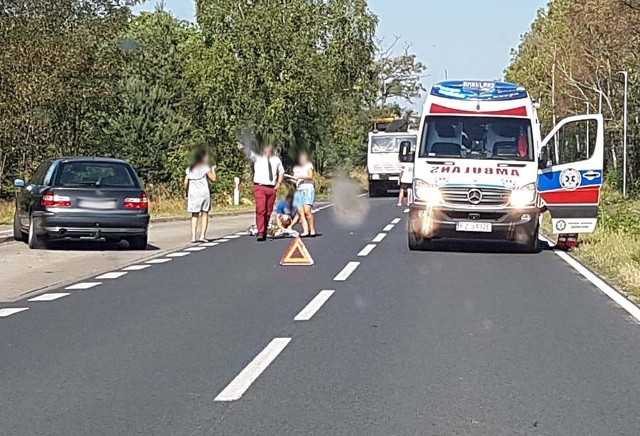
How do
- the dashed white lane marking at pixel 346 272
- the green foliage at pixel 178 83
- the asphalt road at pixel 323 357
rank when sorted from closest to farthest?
1. the asphalt road at pixel 323 357
2. the dashed white lane marking at pixel 346 272
3. the green foliage at pixel 178 83

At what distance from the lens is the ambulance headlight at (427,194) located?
19.5 metres

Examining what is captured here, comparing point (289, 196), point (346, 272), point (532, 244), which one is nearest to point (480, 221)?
point (532, 244)

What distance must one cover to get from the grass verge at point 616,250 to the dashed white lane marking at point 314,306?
3.47 metres

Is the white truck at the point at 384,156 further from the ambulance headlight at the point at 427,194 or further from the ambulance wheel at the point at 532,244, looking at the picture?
the ambulance headlight at the point at 427,194

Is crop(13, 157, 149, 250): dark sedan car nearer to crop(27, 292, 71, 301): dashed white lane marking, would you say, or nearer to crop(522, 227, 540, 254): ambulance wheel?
crop(27, 292, 71, 301): dashed white lane marking

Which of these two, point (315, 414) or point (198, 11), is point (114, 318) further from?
point (198, 11)

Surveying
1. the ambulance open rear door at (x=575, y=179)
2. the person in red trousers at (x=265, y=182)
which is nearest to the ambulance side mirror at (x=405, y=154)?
the ambulance open rear door at (x=575, y=179)

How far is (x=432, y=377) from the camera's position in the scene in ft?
28.6

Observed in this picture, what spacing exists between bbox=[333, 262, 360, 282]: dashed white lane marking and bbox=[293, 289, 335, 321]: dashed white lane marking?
1.41 metres

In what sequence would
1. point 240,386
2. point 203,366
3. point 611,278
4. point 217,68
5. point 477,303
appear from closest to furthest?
point 240,386 < point 203,366 < point 477,303 < point 611,278 < point 217,68

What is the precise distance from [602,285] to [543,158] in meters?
5.38

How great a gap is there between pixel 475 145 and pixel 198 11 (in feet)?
134

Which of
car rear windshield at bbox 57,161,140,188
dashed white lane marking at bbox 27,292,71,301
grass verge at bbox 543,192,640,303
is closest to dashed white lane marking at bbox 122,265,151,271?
car rear windshield at bbox 57,161,140,188

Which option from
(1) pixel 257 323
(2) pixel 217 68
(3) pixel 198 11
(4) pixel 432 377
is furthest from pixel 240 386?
(3) pixel 198 11
